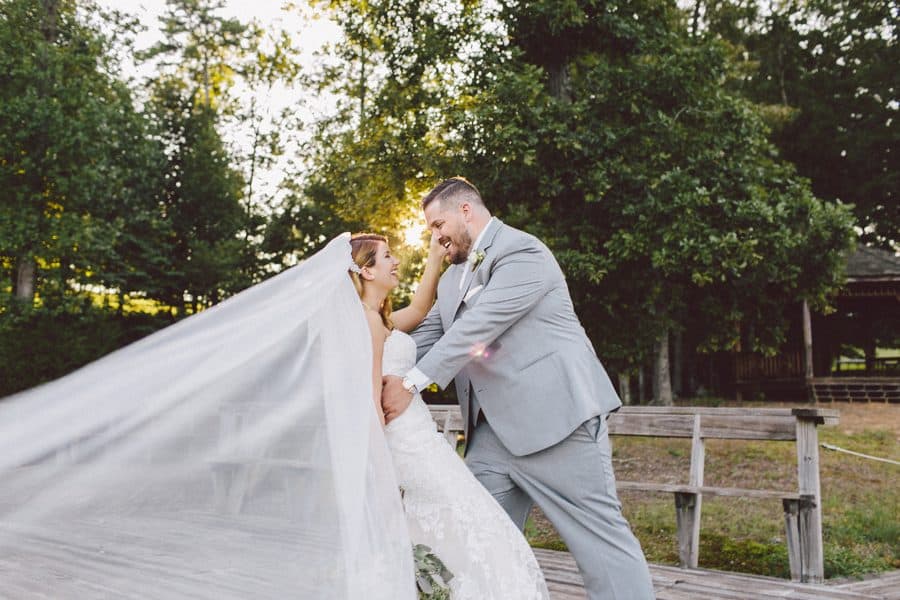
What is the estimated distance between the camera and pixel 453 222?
12.6ft

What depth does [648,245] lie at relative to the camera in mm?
12312

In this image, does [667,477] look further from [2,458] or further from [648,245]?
[2,458]

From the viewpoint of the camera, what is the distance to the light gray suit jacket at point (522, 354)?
342 centimetres

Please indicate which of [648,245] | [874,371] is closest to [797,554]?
[648,245]

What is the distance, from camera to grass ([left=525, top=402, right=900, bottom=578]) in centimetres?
696

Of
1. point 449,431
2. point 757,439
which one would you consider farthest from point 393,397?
point 449,431

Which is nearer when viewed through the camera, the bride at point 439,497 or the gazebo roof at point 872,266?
the bride at point 439,497

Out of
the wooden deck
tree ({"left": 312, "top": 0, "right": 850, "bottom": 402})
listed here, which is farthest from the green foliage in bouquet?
tree ({"left": 312, "top": 0, "right": 850, "bottom": 402})

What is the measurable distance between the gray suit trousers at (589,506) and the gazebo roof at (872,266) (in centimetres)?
2054

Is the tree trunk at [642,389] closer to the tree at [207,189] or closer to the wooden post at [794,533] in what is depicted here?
the tree at [207,189]

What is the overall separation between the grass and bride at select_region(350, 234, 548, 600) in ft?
12.0

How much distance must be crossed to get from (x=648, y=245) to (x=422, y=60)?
4331 mm

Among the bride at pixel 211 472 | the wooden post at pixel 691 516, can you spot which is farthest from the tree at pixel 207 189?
the bride at pixel 211 472

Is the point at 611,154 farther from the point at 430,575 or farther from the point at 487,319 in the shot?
the point at 430,575
